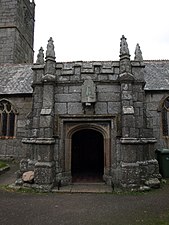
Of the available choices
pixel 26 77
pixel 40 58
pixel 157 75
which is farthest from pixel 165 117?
pixel 26 77

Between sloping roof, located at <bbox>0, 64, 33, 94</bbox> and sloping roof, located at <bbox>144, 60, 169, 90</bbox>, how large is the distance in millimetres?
8640

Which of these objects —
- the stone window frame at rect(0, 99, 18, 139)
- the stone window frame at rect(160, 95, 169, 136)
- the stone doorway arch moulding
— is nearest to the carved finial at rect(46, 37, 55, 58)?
the stone doorway arch moulding

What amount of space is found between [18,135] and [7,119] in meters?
1.55

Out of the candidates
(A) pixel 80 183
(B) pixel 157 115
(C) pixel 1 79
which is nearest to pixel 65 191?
(A) pixel 80 183

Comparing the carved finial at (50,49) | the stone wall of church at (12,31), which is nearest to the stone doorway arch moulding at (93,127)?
the carved finial at (50,49)

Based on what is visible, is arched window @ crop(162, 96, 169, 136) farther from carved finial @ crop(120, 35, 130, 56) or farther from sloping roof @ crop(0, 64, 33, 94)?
sloping roof @ crop(0, 64, 33, 94)

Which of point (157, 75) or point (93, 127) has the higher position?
point (157, 75)

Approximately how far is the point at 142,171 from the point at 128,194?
1.17 metres

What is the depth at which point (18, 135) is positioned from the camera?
1435 centimetres

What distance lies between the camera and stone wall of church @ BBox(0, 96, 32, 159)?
560 inches

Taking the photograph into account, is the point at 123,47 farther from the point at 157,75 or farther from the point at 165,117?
the point at 157,75

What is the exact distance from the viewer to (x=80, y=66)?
26.7 feet

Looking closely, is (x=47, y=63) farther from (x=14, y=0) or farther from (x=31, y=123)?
(x=14, y=0)

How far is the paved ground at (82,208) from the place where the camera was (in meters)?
4.67
